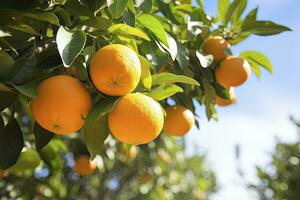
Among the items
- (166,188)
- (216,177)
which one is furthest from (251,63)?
(216,177)

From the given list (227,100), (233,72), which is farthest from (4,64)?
(227,100)

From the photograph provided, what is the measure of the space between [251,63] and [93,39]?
0.99 m

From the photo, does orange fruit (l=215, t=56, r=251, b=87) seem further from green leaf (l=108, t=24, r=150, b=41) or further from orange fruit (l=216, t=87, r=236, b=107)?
green leaf (l=108, t=24, r=150, b=41)

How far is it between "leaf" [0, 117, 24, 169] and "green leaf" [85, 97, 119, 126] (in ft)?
1.05

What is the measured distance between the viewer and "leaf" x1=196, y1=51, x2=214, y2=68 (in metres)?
1.65

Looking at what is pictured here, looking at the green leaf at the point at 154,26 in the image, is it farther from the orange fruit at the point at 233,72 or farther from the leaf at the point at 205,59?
the orange fruit at the point at 233,72

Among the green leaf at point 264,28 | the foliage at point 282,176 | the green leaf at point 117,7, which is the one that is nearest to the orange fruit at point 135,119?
Answer: the green leaf at point 117,7

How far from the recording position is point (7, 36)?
131 centimetres

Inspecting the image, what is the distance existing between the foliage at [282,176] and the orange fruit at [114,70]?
3.58 m

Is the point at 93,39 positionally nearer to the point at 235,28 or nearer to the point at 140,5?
the point at 140,5

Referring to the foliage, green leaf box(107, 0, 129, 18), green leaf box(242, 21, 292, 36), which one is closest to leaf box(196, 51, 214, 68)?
green leaf box(242, 21, 292, 36)

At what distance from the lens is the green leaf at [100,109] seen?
1115mm

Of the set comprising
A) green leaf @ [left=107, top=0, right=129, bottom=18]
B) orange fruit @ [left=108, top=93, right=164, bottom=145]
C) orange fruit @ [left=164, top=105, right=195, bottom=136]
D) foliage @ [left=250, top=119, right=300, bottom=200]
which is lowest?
foliage @ [left=250, top=119, right=300, bottom=200]

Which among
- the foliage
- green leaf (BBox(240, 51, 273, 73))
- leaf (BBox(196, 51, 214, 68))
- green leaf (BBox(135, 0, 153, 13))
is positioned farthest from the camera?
the foliage
